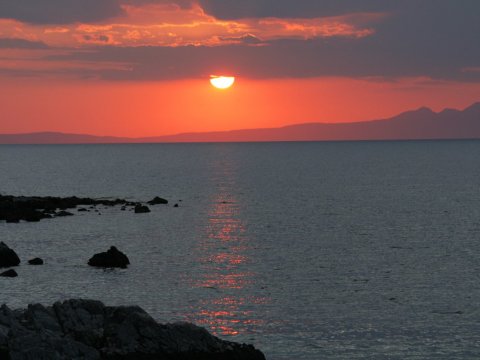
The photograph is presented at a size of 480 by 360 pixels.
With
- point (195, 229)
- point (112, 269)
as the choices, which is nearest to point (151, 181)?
point (195, 229)

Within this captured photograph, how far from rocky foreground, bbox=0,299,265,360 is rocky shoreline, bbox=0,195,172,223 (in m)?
59.7

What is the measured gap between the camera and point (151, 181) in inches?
7372

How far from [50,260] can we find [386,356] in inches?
1388

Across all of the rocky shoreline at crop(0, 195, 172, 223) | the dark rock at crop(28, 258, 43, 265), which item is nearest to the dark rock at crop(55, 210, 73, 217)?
the rocky shoreline at crop(0, 195, 172, 223)

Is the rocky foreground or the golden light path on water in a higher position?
the rocky foreground

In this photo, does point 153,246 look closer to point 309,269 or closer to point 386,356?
point 309,269

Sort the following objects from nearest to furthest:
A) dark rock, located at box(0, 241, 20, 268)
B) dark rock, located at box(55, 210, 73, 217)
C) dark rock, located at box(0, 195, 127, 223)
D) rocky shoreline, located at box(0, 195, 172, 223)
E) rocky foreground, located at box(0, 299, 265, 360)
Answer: rocky foreground, located at box(0, 299, 265, 360) → dark rock, located at box(0, 241, 20, 268) → dark rock, located at box(0, 195, 127, 223) → rocky shoreline, located at box(0, 195, 172, 223) → dark rock, located at box(55, 210, 73, 217)

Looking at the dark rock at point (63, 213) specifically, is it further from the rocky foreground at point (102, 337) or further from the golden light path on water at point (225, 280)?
the rocky foreground at point (102, 337)

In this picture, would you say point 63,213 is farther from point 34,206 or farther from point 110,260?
point 110,260

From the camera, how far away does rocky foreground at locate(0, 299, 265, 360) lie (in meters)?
29.1

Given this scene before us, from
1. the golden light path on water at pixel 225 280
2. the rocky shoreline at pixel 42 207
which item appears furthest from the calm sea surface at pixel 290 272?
the rocky shoreline at pixel 42 207

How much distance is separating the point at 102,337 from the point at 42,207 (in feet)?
248

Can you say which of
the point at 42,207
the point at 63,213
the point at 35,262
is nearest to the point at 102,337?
the point at 35,262

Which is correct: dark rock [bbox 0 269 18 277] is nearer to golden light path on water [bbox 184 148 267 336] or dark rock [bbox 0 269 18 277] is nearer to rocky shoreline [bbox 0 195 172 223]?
golden light path on water [bbox 184 148 267 336]
